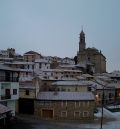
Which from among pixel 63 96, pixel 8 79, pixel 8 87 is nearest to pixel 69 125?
pixel 63 96

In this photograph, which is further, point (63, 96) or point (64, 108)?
point (63, 96)

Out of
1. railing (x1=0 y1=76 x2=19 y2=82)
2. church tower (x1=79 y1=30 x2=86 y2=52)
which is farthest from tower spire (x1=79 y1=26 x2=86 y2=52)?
railing (x1=0 y1=76 x2=19 y2=82)

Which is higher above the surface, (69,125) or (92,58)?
(92,58)

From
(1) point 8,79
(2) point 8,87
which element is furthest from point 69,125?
(1) point 8,79

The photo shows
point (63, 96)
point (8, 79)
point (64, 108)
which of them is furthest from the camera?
point (63, 96)

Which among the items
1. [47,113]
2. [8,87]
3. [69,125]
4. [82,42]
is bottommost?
[69,125]

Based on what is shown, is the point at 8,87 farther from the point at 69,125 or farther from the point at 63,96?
the point at 69,125

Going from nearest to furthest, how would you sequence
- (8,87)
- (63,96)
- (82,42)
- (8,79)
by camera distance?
(8,87)
(8,79)
(63,96)
(82,42)

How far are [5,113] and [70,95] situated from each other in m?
23.3

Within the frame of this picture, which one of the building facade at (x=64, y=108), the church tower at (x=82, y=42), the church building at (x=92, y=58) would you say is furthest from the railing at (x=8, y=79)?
the church tower at (x=82, y=42)

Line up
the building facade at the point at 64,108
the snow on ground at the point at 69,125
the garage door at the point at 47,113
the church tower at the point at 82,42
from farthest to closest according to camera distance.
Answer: the church tower at the point at 82,42, the garage door at the point at 47,113, the building facade at the point at 64,108, the snow on ground at the point at 69,125

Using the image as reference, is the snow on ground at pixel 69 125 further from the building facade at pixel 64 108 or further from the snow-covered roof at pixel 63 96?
the snow-covered roof at pixel 63 96

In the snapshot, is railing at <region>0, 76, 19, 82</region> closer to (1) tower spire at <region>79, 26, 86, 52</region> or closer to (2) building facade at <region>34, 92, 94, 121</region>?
(2) building facade at <region>34, 92, 94, 121</region>

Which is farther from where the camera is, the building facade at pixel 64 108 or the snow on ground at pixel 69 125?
the building facade at pixel 64 108
